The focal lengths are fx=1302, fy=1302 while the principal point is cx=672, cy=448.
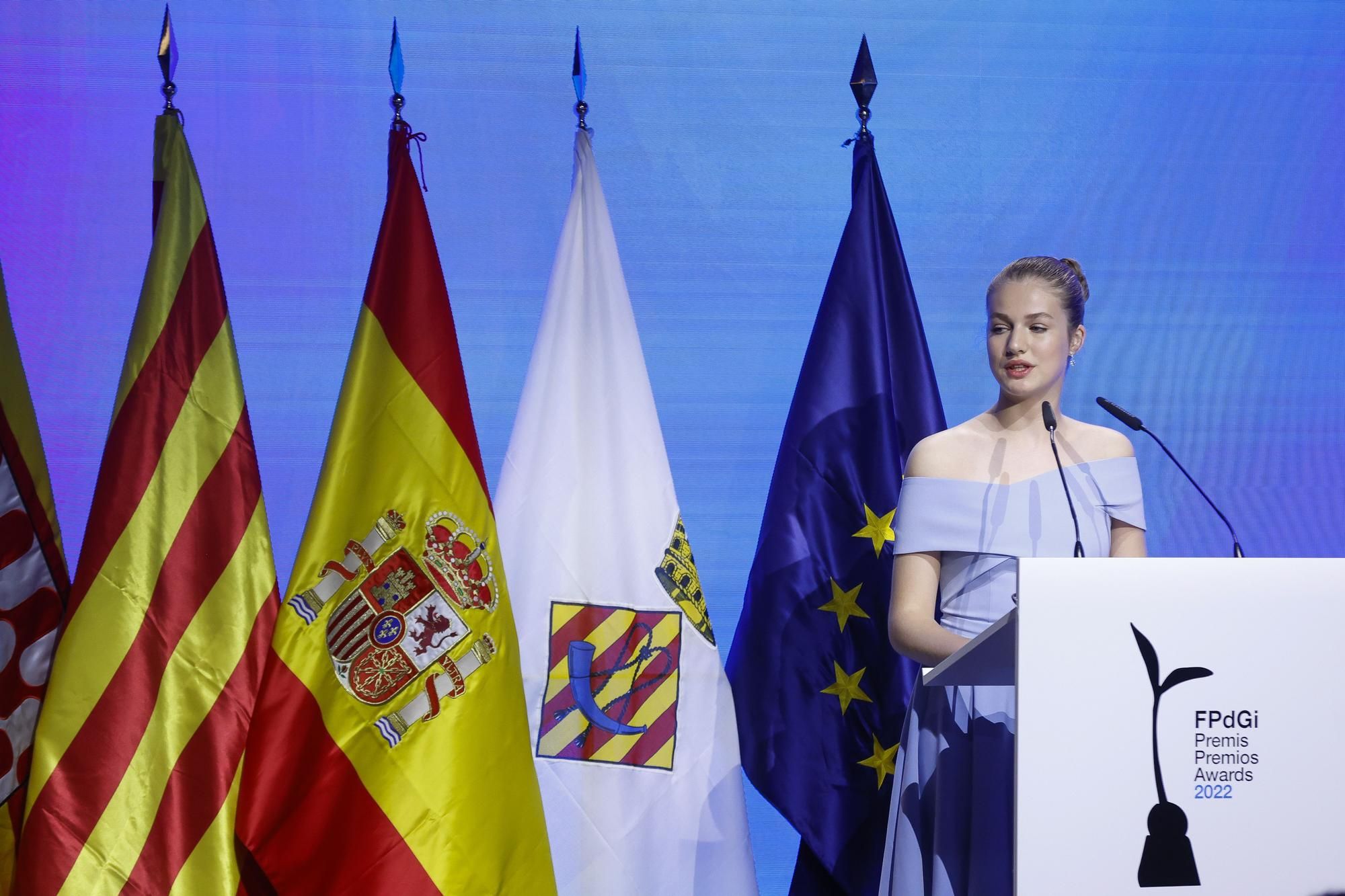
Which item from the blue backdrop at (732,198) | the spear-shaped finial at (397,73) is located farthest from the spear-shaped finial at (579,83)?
the spear-shaped finial at (397,73)

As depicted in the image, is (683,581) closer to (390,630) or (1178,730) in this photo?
(390,630)

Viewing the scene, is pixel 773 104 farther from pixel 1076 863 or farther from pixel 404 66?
pixel 1076 863

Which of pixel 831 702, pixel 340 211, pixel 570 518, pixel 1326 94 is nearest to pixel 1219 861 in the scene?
pixel 831 702

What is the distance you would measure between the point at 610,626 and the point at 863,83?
132 cm

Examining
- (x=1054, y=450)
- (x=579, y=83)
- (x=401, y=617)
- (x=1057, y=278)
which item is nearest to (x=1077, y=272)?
(x=1057, y=278)

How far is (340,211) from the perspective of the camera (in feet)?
9.82

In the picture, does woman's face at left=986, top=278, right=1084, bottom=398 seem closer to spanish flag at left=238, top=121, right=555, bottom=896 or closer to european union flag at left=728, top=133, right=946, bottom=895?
european union flag at left=728, top=133, right=946, bottom=895

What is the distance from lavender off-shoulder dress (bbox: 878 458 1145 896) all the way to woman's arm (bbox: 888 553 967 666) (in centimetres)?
2

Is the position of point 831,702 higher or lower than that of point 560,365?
lower

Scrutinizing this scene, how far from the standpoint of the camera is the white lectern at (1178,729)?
1345 millimetres

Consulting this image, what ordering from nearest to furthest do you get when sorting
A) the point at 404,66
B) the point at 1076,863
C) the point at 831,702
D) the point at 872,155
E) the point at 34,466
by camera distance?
the point at 1076,863
the point at 34,466
the point at 831,702
the point at 872,155
the point at 404,66

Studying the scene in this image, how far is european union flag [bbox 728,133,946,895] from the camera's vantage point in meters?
2.62

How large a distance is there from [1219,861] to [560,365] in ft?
5.56

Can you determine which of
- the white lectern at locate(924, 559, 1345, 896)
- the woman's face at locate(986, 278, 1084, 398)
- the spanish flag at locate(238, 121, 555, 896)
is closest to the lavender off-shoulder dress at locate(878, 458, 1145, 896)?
the woman's face at locate(986, 278, 1084, 398)
